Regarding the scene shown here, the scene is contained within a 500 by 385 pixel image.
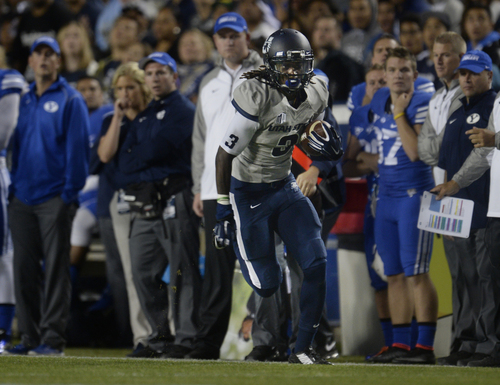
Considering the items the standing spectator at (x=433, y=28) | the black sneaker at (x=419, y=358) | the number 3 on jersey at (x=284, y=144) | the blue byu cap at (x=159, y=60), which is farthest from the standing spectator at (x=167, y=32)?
the black sneaker at (x=419, y=358)

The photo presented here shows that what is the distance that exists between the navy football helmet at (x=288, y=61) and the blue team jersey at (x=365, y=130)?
5.02ft

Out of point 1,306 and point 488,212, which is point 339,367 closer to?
point 488,212

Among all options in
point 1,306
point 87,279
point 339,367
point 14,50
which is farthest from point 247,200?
point 14,50

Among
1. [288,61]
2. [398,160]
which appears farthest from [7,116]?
[398,160]

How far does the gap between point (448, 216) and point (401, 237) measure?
0.47m

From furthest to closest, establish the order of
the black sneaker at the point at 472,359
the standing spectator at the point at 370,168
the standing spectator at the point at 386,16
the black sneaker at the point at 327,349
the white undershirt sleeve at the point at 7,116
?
the standing spectator at the point at 386,16 < the white undershirt sleeve at the point at 7,116 < the standing spectator at the point at 370,168 < the black sneaker at the point at 327,349 < the black sneaker at the point at 472,359

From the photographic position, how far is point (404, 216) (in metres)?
6.05

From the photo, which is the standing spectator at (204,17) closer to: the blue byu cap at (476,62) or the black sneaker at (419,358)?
the blue byu cap at (476,62)

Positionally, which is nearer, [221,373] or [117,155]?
[221,373]

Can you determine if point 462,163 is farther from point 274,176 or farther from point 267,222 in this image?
point 267,222

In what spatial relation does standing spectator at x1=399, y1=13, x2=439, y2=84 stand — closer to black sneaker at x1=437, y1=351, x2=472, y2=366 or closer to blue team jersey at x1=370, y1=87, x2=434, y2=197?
blue team jersey at x1=370, y1=87, x2=434, y2=197

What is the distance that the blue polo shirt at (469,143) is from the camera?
575 centimetres

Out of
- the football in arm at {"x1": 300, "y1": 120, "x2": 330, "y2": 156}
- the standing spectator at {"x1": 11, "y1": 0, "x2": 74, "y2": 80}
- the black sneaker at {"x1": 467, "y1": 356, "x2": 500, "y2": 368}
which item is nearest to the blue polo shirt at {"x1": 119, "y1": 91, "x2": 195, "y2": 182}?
the football in arm at {"x1": 300, "y1": 120, "x2": 330, "y2": 156}

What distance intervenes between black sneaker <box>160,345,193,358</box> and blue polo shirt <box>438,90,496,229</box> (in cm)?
227
